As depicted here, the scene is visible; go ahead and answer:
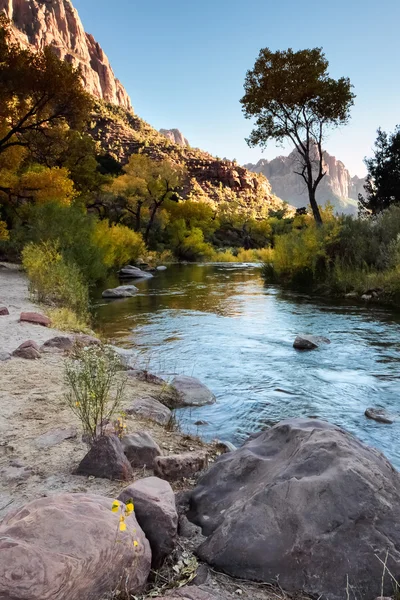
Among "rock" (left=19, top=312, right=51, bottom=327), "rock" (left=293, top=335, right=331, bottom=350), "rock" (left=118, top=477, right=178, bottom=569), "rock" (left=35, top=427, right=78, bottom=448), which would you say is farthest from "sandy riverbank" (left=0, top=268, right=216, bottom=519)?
"rock" (left=293, top=335, right=331, bottom=350)

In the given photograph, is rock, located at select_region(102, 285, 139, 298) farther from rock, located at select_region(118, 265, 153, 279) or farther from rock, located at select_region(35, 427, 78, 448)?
rock, located at select_region(35, 427, 78, 448)

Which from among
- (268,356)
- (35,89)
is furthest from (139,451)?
(35,89)

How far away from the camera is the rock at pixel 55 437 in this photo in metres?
3.85

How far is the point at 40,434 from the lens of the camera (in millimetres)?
4070

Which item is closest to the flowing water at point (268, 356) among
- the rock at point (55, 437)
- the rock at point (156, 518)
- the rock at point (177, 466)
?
the rock at point (177, 466)

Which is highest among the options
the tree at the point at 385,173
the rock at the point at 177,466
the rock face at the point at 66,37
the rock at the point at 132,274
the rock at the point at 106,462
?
the rock face at the point at 66,37

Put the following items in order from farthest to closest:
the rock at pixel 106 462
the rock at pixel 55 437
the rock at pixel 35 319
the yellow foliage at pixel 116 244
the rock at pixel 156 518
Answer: the yellow foliage at pixel 116 244
the rock at pixel 35 319
the rock at pixel 55 437
the rock at pixel 106 462
the rock at pixel 156 518

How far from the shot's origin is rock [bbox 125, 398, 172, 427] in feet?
16.2

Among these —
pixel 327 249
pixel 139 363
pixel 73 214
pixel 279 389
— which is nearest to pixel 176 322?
pixel 139 363

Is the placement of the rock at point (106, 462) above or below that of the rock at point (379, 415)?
above

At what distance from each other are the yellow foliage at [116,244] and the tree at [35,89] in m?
6.07

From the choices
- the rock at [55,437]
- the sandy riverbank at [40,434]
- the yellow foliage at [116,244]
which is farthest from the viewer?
the yellow foliage at [116,244]

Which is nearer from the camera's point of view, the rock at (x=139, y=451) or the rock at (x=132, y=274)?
the rock at (x=139, y=451)

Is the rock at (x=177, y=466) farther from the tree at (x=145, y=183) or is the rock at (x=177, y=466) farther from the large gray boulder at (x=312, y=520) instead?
the tree at (x=145, y=183)
